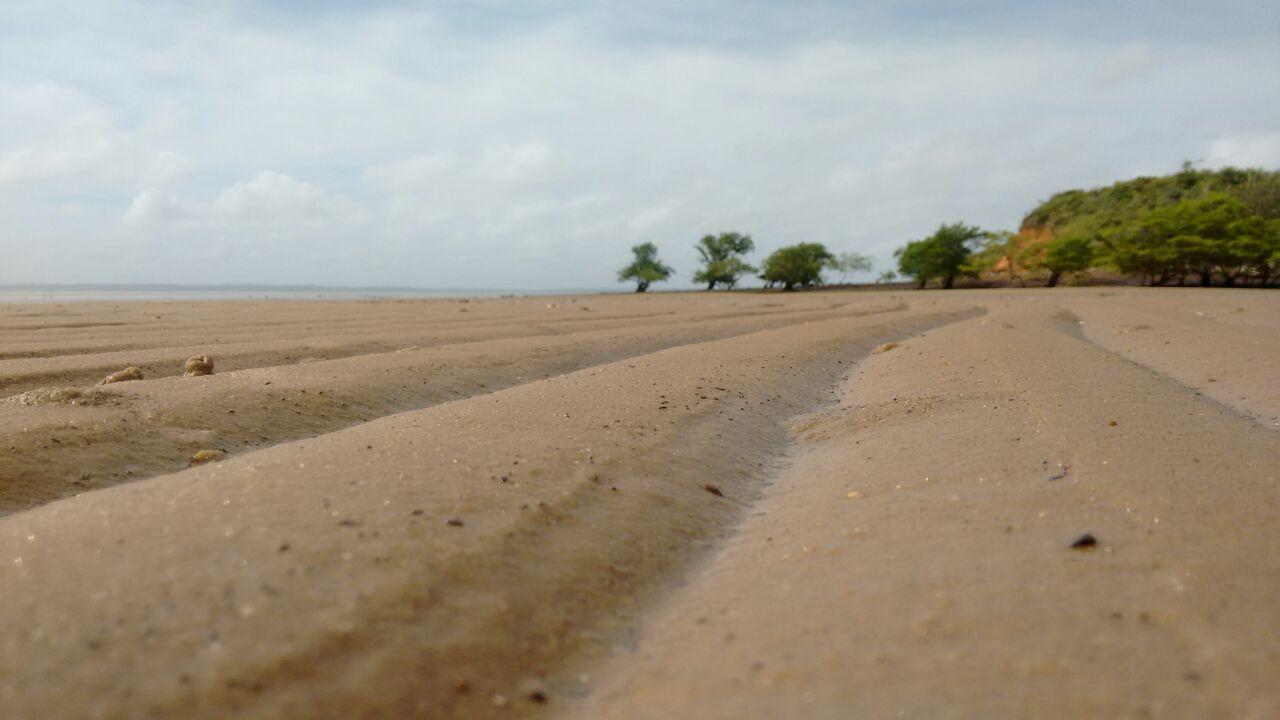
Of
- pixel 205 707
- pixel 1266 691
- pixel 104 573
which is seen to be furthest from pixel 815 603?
pixel 104 573

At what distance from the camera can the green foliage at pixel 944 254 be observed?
109ft


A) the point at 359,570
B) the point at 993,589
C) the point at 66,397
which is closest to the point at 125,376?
the point at 66,397

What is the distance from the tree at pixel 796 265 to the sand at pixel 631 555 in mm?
33373

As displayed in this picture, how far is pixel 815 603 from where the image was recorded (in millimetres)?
1745

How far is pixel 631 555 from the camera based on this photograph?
2.10 m

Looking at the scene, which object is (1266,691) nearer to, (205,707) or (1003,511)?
(1003,511)

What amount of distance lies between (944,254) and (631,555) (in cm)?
3449

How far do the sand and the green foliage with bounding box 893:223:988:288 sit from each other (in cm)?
3137

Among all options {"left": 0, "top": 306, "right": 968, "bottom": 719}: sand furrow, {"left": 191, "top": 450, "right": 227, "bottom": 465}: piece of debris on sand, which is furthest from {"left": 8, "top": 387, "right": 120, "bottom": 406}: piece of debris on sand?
{"left": 0, "top": 306, "right": 968, "bottom": 719}: sand furrow

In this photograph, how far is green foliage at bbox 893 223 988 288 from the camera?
33281mm

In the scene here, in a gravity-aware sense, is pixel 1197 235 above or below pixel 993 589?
above

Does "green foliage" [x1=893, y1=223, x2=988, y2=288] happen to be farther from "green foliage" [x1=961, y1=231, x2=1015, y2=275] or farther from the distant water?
the distant water

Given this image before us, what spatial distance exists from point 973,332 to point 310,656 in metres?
7.31

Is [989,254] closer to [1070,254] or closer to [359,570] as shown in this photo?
[1070,254]
